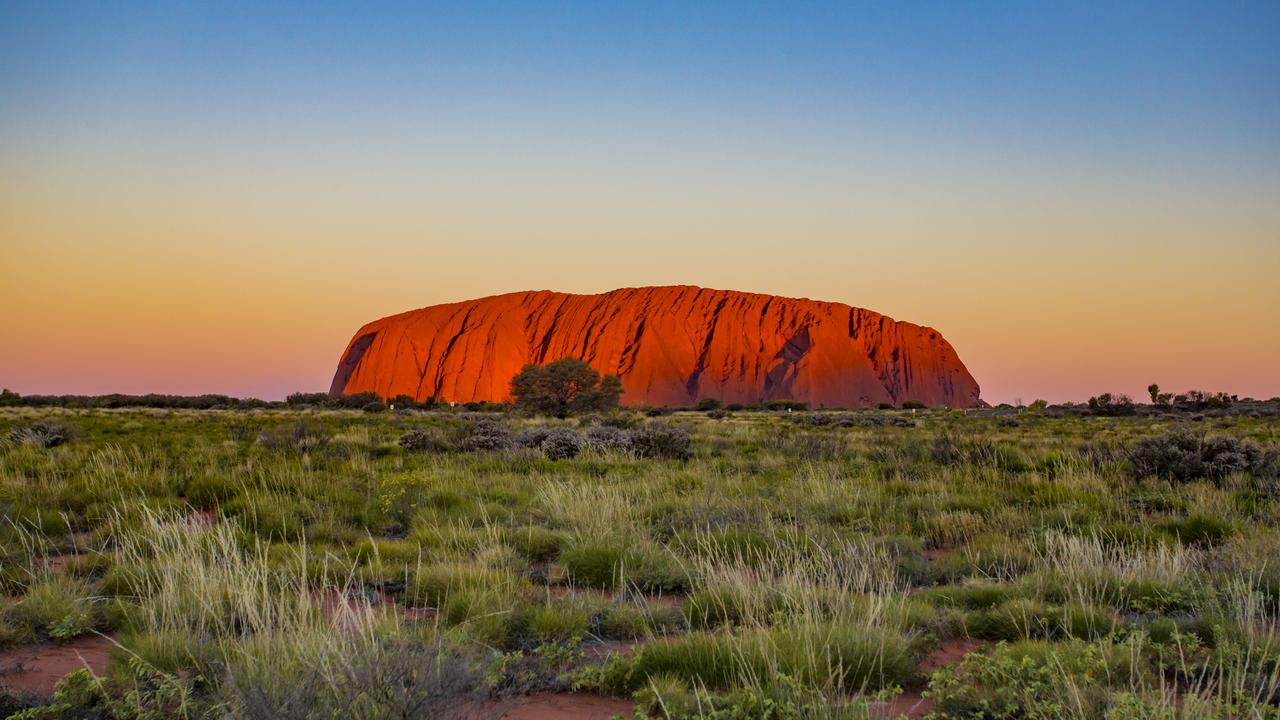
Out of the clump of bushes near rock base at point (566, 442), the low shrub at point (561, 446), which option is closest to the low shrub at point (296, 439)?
the clump of bushes near rock base at point (566, 442)

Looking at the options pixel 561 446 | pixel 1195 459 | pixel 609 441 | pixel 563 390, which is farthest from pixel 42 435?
pixel 563 390

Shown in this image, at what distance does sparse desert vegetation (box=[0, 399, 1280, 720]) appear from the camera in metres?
3.23

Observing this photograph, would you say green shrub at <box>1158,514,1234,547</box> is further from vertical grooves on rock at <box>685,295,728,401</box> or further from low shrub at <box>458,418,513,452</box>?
vertical grooves on rock at <box>685,295,728,401</box>

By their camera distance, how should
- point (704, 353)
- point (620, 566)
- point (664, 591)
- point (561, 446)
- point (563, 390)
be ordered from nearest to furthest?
point (664, 591), point (620, 566), point (561, 446), point (563, 390), point (704, 353)

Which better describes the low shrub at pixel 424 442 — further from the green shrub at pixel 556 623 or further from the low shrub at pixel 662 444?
the green shrub at pixel 556 623

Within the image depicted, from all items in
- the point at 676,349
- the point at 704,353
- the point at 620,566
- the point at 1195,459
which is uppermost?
the point at 676,349

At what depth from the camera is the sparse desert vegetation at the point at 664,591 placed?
323 cm

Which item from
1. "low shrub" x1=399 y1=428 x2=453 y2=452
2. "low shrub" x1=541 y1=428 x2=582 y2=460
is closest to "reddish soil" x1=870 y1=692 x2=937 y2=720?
"low shrub" x1=541 y1=428 x2=582 y2=460

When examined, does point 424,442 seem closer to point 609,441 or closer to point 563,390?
point 609,441

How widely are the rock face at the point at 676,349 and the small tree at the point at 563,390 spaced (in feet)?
147

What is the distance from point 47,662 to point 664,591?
3.97 metres

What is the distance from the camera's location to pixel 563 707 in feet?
11.8

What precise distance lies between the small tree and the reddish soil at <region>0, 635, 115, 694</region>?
39.3 m

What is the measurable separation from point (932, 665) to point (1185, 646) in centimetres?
134
